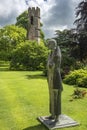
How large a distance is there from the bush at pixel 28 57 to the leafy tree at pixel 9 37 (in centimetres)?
1200

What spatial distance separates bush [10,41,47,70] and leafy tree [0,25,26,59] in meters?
12.0

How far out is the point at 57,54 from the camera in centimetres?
967

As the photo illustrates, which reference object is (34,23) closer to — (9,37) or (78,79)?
(9,37)

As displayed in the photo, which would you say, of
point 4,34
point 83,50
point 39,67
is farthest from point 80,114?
point 4,34

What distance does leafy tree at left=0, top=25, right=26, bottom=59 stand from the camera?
5350 cm

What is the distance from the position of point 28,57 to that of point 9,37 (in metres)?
16.9

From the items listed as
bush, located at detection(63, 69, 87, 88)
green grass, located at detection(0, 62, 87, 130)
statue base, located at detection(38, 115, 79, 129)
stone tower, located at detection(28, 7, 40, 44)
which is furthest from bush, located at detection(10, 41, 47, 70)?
statue base, located at detection(38, 115, 79, 129)

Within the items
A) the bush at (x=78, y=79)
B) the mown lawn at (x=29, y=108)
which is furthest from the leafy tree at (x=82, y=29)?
the mown lawn at (x=29, y=108)

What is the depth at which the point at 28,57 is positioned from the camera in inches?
1547

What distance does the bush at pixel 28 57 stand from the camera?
126ft

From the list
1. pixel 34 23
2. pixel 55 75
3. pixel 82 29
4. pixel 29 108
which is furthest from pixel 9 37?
pixel 55 75

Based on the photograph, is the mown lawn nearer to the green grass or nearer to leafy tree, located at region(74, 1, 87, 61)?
the green grass

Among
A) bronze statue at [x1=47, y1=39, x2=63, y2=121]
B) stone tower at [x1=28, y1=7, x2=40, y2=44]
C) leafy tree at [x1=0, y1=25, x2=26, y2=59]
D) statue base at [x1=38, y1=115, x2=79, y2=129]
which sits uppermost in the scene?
stone tower at [x1=28, y1=7, x2=40, y2=44]

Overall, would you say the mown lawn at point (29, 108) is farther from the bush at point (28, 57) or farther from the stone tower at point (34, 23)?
the stone tower at point (34, 23)
